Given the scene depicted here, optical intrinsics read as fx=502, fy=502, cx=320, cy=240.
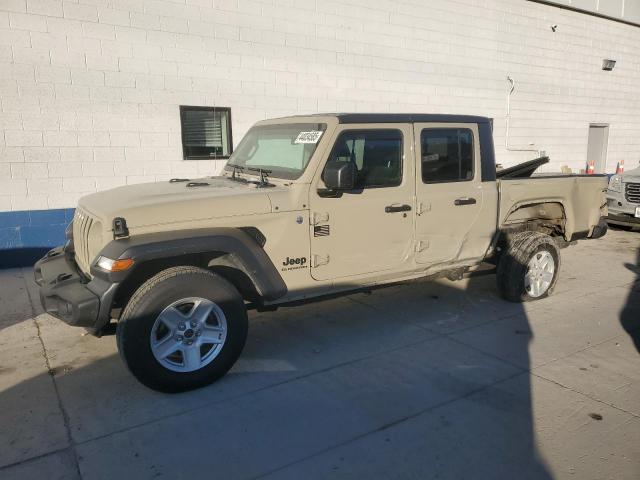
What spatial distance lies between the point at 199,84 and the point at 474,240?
534cm

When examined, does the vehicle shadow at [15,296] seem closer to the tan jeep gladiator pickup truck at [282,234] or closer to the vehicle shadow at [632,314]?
the tan jeep gladiator pickup truck at [282,234]

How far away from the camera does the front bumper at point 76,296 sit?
330 cm

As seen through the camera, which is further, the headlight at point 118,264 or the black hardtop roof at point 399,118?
the black hardtop roof at point 399,118

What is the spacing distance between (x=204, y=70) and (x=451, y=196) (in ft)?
17.1

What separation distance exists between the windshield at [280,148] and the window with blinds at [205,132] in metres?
3.57

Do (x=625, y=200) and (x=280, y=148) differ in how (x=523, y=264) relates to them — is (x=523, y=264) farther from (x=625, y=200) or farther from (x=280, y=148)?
(x=625, y=200)

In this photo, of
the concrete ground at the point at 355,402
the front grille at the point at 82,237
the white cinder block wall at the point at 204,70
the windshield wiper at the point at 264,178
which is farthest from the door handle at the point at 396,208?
the white cinder block wall at the point at 204,70

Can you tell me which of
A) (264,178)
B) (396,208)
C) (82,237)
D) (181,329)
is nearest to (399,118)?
(396,208)

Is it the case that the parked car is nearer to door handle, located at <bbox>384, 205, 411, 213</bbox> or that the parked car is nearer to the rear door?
→ the rear door

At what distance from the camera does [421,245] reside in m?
4.61

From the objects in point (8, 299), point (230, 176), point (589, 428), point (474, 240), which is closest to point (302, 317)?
point (230, 176)

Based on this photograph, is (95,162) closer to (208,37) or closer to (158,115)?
(158,115)

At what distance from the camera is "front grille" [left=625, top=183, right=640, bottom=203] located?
9.31 m

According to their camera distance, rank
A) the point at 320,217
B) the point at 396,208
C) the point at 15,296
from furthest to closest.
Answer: the point at 15,296
the point at 396,208
the point at 320,217
